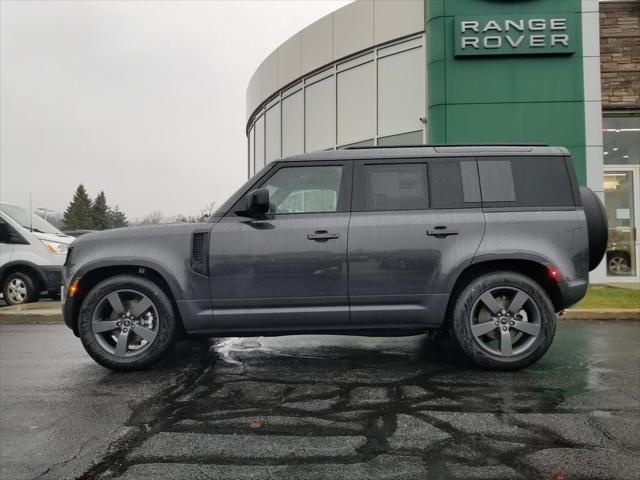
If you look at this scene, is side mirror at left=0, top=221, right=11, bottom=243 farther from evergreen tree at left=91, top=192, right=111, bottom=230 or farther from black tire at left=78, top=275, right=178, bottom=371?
evergreen tree at left=91, top=192, right=111, bottom=230

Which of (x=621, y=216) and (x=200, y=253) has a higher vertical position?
(x=621, y=216)

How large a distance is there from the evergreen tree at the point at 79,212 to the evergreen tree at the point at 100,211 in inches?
25.7

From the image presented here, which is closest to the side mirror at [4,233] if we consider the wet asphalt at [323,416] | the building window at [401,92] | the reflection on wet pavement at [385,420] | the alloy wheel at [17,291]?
the alloy wheel at [17,291]

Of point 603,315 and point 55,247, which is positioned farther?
point 55,247

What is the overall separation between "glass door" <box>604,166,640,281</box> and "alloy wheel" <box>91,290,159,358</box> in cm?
1213

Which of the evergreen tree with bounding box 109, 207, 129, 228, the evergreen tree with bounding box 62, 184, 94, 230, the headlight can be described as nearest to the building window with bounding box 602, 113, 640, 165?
the headlight

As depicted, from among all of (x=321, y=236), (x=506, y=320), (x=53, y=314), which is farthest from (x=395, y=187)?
(x=53, y=314)

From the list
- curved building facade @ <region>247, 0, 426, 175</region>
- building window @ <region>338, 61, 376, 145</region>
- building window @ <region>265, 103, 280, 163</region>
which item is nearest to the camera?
curved building facade @ <region>247, 0, 426, 175</region>

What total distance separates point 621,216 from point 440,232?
10.9 metres

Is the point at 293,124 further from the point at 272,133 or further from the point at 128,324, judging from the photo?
the point at 128,324

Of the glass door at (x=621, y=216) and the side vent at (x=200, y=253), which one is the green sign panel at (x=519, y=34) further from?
the side vent at (x=200, y=253)

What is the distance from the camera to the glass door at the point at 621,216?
12438mm

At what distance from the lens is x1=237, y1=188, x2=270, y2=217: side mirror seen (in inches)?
160

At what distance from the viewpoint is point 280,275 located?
4.16 metres
